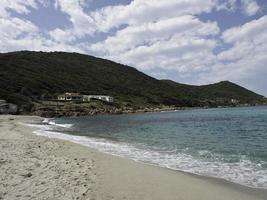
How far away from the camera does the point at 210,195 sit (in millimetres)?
10461

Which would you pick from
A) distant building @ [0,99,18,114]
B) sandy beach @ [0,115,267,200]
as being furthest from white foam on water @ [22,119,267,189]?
distant building @ [0,99,18,114]

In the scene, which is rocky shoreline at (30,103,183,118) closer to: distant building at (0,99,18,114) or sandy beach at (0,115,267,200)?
distant building at (0,99,18,114)

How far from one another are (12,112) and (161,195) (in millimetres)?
92688

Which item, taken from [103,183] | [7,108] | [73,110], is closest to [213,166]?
[103,183]

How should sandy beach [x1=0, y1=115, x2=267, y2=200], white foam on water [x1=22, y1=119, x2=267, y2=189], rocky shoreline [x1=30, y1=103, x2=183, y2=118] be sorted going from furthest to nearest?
rocky shoreline [x1=30, y1=103, x2=183, y2=118] → white foam on water [x1=22, y1=119, x2=267, y2=189] → sandy beach [x1=0, y1=115, x2=267, y2=200]

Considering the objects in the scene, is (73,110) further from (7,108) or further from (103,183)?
(103,183)

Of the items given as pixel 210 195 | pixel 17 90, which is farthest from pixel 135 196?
pixel 17 90

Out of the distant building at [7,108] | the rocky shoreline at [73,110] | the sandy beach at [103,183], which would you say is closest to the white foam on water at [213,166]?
the sandy beach at [103,183]

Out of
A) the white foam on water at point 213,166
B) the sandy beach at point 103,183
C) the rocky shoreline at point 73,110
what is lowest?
the white foam on water at point 213,166

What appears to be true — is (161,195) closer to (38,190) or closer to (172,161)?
(38,190)

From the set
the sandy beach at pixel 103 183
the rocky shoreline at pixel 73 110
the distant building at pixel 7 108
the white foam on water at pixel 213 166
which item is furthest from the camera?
the rocky shoreline at pixel 73 110

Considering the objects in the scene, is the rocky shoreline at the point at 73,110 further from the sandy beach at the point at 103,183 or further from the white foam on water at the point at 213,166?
the sandy beach at the point at 103,183

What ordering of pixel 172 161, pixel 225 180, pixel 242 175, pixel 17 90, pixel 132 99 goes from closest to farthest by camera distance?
pixel 225 180 → pixel 242 175 → pixel 172 161 → pixel 17 90 → pixel 132 99

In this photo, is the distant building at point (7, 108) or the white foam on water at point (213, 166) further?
the distant building at point (7, 108)
